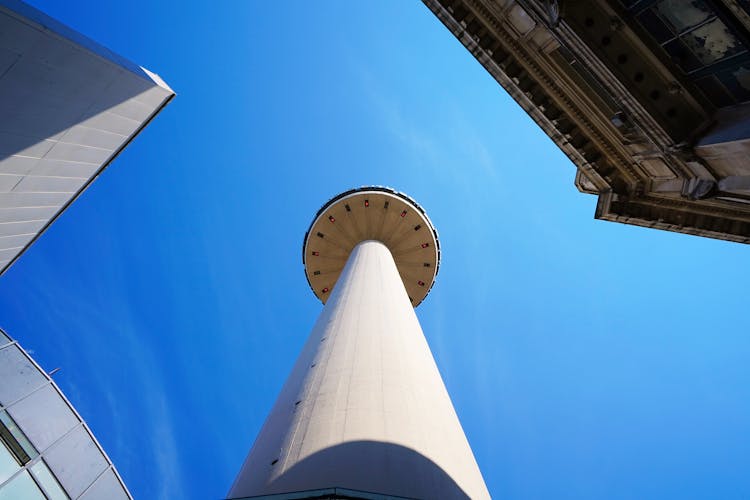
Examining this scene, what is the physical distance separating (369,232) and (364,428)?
1018 inches

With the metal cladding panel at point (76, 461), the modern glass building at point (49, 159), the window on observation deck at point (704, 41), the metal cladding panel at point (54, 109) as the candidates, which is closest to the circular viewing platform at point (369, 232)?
the modern glass building at point (49, 159)

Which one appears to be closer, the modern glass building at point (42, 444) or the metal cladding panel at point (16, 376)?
the modern glass building at point (42, 444)

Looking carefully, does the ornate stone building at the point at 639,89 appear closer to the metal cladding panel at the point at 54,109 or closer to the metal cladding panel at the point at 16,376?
the metal cladding panel at the point at 54,109

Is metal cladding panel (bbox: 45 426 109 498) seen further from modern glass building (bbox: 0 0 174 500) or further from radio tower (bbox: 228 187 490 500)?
radio tower (bbox: 228 187 490 500)

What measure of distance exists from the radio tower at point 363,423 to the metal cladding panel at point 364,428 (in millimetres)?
20

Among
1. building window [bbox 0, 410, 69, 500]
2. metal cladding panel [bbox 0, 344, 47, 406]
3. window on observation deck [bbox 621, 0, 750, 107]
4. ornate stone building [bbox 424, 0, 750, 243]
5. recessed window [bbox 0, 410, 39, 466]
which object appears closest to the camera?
window on observation deck [bbox 621, 0, 750, 107]

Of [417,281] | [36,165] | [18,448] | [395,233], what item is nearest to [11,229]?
[36,165]

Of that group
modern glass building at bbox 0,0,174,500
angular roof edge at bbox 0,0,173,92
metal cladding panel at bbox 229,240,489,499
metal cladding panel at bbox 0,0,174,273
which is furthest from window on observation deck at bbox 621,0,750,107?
modern glass building at bbox 0,0,174,500

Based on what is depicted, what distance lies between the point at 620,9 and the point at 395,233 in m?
23.4

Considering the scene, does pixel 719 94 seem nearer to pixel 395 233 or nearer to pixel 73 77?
pixel 73 77

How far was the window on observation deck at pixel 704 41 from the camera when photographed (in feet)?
29.0

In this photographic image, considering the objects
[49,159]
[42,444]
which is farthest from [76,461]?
[49,159]

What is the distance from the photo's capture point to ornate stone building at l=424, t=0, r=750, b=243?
9398 millimetres

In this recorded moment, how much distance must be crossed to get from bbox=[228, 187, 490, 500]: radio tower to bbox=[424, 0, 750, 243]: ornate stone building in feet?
28.2
